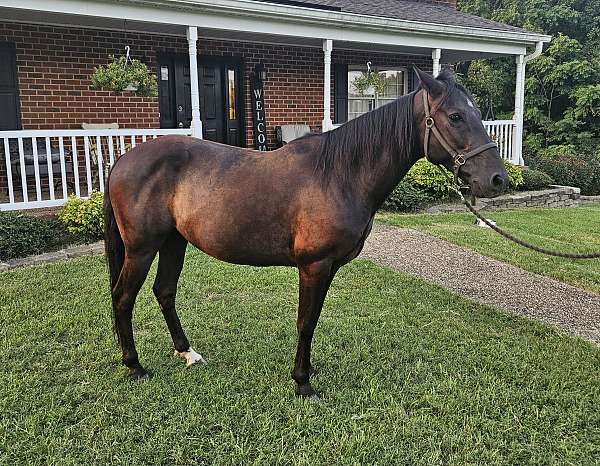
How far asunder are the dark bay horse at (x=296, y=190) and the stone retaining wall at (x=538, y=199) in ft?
24.4

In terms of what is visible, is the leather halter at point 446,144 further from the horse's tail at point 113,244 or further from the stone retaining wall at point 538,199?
the stone retaining wall at point 538,199

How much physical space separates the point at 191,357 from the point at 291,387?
28.5 inches

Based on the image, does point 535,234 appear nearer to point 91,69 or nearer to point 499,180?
point 499,180

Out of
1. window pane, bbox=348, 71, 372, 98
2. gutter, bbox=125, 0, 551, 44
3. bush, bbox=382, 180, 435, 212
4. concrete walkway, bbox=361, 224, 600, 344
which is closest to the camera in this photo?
concrete walkway, bbox=361, 224, 600, 344

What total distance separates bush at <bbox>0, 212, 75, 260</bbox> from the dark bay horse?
3.30m

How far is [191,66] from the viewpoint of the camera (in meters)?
8.02

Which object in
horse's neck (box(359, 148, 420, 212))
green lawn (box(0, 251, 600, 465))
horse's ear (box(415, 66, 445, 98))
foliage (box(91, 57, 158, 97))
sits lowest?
green lawn (box(0, 251, 600, 465))

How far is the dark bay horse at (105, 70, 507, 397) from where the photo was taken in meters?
2.51

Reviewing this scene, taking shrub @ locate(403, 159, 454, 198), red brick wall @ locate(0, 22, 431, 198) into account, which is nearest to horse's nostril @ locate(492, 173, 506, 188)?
shrub @ locate(403, 159, 454, 198)

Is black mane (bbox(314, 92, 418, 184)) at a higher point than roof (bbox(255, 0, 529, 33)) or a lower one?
lower

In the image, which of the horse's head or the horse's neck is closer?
the horse's head

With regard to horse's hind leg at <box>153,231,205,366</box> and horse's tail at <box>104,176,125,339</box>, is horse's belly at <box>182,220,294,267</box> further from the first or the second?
horse's tail at <box>104,176,125,339</box>

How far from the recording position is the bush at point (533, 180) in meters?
10.8

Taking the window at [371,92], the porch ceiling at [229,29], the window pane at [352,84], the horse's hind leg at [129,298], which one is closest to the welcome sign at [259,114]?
the porch ceiling at [229,29]
